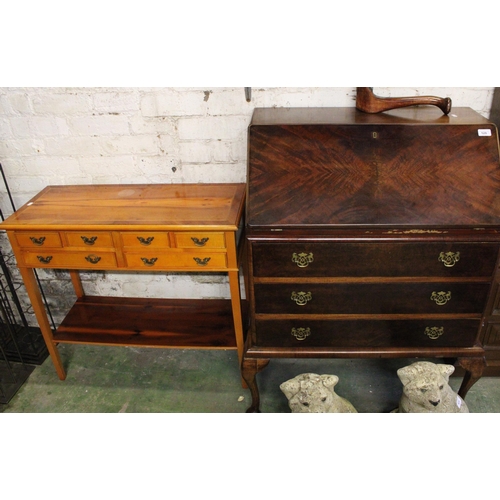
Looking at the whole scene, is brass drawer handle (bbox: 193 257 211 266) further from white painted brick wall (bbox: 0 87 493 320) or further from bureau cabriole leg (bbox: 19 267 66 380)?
bureau cabriole leg (bbox: 19 267 66 380)

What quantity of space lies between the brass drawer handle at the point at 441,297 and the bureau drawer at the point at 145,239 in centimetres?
123

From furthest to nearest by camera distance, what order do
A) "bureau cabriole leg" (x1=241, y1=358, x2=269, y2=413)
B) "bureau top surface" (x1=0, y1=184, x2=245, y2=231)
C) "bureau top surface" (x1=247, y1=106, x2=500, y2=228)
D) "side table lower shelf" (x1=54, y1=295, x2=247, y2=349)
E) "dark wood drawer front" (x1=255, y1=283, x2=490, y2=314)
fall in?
"side table lower shelf" (x1=54, y1=295, x2=247, y2=349), "bureau cabriole leg" (x1=241, y1=358, x2=269, y2=413), "bureau top surface" (x1=0, y1=184, x2=245, y2=231), "dark wood drawer front" (x1=255, y1=283, x2=490, y2=314), "bureau top surface" (x1=247, y1=106, x2=500, y2=228)

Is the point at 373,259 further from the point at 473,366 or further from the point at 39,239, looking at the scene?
the point at 39,239

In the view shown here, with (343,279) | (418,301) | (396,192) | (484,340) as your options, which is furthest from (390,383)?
(396,192)

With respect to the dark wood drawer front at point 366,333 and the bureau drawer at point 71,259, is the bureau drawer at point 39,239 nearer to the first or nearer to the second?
the bureau drawer at point 71,259

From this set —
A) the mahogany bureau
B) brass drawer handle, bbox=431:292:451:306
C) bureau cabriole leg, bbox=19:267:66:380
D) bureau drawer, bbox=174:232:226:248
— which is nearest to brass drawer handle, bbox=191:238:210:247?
bureau drawer, bbox=174:232:226:248

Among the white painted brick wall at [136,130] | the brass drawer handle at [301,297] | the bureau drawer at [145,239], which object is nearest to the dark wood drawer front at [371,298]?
the brass drawer handle at [301,297]

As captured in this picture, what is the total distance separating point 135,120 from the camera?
2.28 metres

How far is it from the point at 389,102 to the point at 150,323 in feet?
5.74

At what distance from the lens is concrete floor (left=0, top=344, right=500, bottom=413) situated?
2.33 metres

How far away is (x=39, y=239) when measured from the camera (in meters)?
2.05

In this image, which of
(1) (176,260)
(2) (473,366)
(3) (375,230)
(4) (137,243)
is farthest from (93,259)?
(2) (473,366)

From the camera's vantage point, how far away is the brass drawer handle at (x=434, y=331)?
198cm

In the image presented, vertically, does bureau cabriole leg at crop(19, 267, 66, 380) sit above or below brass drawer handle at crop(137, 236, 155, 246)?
below
